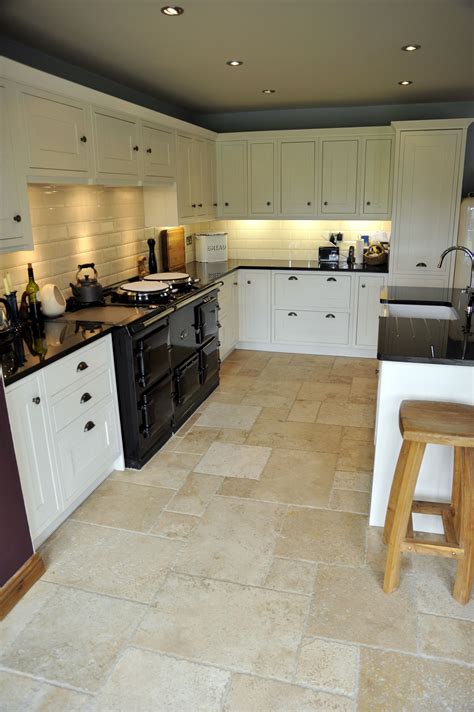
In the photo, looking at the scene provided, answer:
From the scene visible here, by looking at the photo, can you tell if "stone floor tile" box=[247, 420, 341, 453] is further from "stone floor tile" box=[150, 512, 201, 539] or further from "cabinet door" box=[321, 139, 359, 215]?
"cabinet door" box=[321, 139, 359, 215]

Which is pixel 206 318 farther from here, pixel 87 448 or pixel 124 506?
pixel 124 506

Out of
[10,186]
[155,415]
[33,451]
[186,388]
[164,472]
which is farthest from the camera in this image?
[186,388]

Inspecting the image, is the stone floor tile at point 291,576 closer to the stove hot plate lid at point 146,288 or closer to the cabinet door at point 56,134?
the stove hot plate lid at point 146,288

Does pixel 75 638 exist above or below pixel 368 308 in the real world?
below

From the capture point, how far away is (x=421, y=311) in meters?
3.47

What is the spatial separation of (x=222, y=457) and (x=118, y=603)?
1.34 m

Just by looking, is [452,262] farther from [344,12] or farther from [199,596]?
[199,596]

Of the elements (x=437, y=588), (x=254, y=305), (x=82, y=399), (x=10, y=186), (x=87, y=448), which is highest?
(x=10, y=186)

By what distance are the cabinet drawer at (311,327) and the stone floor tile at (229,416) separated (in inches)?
59.5

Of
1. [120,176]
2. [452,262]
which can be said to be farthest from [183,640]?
[452,262]

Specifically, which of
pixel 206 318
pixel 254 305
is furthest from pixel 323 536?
pixel 254 305

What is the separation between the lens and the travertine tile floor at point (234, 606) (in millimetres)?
1828

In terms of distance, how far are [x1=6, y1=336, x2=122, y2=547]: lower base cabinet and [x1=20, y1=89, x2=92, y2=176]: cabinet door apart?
3.20 feet

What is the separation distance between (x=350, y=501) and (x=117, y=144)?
8.70 feet
